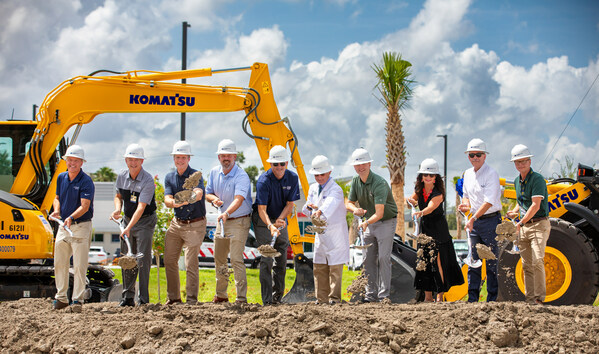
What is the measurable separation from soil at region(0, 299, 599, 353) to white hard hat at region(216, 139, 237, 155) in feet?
7.09

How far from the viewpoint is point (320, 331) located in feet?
21.1

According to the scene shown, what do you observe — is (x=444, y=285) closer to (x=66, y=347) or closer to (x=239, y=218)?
(x=239, y=218)

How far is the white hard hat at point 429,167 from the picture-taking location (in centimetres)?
840

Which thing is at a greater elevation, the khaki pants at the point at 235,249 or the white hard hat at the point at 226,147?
the white hard hat at the point at 226,147

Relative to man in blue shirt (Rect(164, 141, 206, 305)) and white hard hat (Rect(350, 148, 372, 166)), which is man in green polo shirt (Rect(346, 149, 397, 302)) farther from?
man in blue shirt (Rect(164, 141, 206, 305))

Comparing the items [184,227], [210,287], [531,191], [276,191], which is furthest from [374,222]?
[210,287]

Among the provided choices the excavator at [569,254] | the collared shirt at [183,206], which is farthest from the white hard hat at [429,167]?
the collared shirt at [183,206]

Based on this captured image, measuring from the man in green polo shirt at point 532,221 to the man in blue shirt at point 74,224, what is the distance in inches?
224

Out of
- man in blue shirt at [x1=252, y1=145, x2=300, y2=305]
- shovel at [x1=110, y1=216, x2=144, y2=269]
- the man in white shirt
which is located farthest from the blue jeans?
shovel at [x1=110, y1=216, x2=144, y2=269]

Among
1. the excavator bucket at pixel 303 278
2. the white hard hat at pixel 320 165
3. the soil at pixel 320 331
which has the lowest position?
the soil at pixel 320 331

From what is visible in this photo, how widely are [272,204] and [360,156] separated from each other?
4.47 ft

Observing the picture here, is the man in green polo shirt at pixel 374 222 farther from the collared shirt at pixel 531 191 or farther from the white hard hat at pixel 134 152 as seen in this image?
the white hard hat at pixel 134 152

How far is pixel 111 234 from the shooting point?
4866 centimetres

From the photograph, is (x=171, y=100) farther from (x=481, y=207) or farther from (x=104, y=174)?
(x=104, y=174)
